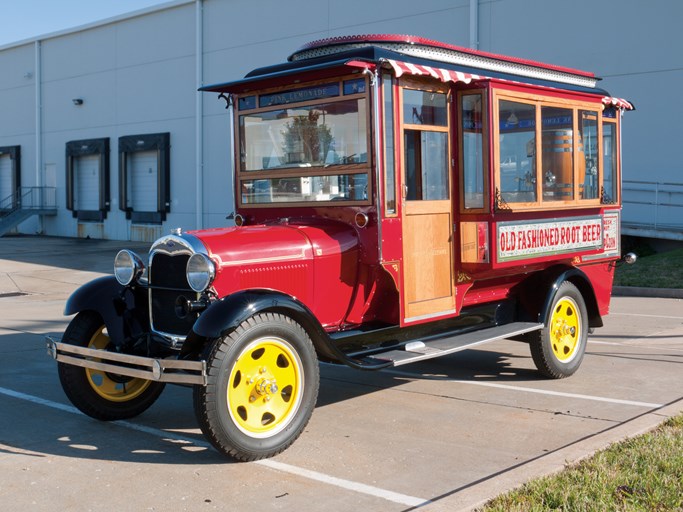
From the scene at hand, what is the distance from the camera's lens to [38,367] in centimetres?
824

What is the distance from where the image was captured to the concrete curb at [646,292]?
13.6 metres

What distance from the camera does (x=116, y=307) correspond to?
6.11 meters

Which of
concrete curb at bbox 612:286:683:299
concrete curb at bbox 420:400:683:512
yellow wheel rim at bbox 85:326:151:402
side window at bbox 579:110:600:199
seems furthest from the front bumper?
concrete curb at bbox 612:286:683:299

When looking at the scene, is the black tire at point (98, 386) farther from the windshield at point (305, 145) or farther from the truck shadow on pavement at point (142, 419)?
the windshield at point (305, 145)

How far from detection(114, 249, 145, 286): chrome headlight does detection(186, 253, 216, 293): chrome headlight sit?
74 centimetres

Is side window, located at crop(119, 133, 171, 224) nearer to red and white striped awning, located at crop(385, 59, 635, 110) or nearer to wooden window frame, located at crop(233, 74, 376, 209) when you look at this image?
wooden window frame, located at crop(233, 74, 376, 209)

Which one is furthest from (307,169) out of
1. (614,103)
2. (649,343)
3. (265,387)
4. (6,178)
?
(6,178)

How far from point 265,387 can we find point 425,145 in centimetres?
248

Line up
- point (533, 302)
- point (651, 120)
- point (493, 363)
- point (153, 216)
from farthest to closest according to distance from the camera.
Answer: point (153, 216), point (651, 120), point (493, 363), point (533, 302)

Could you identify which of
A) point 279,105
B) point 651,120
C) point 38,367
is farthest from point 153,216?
point 279,105

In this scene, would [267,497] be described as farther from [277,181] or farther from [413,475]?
[277,181]

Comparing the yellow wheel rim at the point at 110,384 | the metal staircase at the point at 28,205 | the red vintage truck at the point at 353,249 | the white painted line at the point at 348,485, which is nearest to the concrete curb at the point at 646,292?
the red vintage truck at the point at 353,249

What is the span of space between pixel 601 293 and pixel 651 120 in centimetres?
1003

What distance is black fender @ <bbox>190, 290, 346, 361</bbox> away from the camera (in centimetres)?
505
